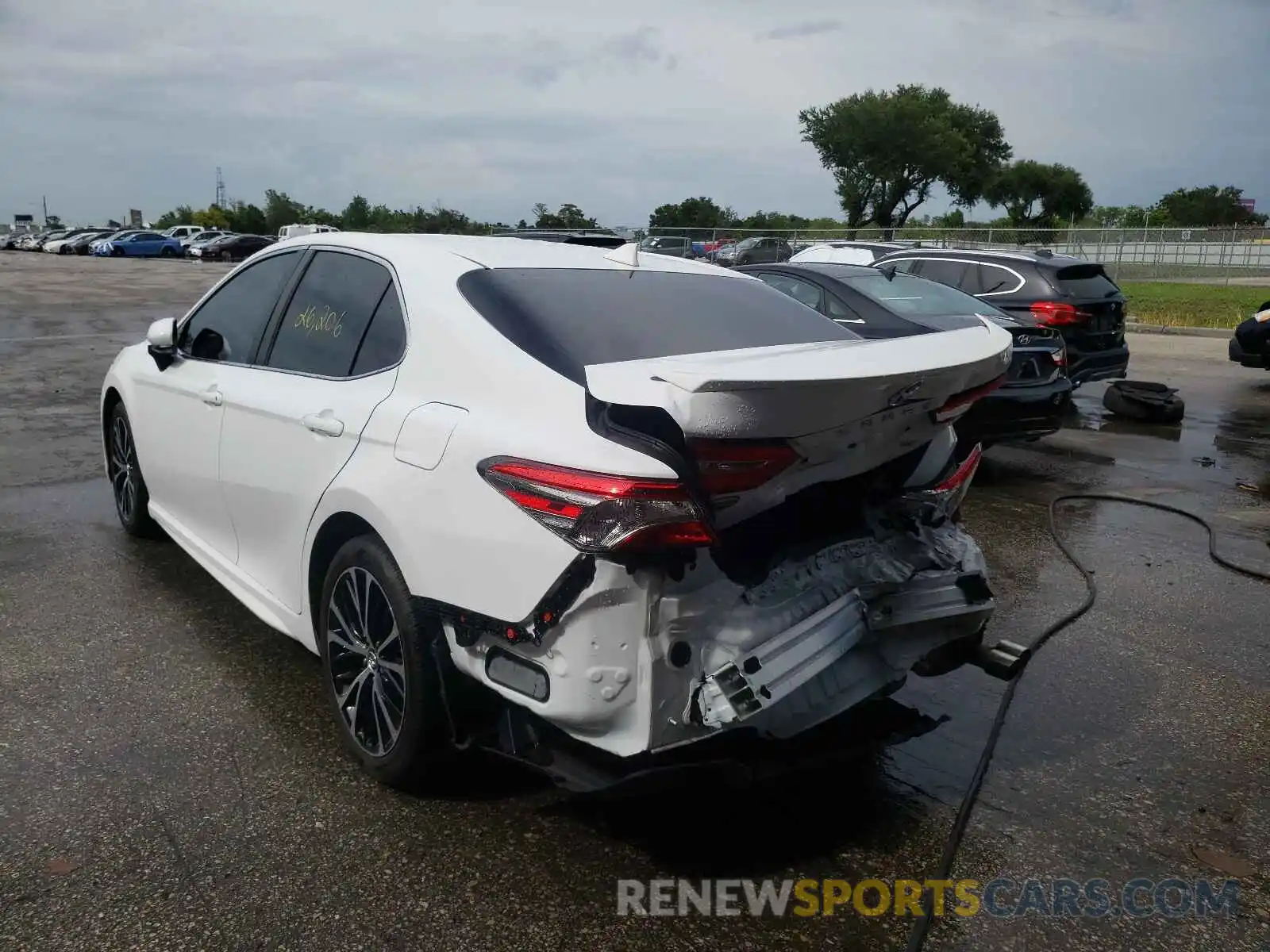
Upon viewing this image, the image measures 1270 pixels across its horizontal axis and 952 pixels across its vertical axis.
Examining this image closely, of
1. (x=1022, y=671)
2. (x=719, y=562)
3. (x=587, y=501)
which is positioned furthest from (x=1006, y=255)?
(x=587, y=501)

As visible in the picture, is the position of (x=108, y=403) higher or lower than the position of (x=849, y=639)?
higher

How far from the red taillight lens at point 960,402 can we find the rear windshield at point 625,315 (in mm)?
589

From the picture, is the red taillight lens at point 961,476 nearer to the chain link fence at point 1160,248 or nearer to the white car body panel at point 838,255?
the white car body panel at point 838,255

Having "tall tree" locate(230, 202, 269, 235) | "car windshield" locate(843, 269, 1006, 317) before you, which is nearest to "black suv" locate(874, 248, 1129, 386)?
"car windshield" locate(843, 269, 1006, 317)

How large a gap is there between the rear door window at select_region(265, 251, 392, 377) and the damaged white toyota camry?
1cm

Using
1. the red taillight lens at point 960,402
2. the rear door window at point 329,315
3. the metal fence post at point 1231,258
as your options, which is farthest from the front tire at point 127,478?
the metal fence post at point 1231,258

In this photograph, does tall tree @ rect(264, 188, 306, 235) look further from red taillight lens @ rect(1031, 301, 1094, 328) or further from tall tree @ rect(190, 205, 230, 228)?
red taillight lens @ rect(1031, 301, 1094, 328)

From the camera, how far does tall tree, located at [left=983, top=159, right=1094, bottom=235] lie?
74438 millimetres

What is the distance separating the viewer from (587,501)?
2.59 meters

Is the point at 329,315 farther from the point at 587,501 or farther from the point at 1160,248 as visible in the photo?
the point at 1160,248

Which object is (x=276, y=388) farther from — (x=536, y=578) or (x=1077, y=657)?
(x=1077, y=657)

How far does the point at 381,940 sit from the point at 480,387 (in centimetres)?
148

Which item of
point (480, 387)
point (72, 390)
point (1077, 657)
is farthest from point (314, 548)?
point (72, 390)

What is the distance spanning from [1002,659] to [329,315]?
2670mm
